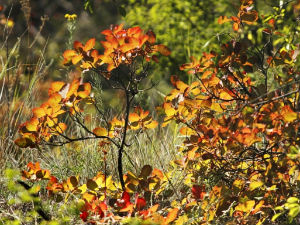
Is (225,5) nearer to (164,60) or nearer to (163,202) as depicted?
(164,60)

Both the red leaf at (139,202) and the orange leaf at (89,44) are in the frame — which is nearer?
the red leaf at (139,202)

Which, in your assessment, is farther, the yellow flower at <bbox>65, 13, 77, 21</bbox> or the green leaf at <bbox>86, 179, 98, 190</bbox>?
the yellow flower at <bbox>65, 13, 77, 21</bbox>

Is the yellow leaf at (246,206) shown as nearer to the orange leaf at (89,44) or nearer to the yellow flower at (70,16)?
the orange leaf at (89,44)

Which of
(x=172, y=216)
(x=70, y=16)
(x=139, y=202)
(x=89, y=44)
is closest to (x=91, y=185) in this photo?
(x=139, y=202)

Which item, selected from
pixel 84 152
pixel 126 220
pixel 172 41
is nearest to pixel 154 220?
pixel 126 220

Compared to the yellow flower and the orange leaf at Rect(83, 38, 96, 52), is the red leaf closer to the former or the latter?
the orange leaf at Rect(83, 38, 96, 52)

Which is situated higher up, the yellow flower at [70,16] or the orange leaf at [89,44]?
the yellow flower at [70,16]

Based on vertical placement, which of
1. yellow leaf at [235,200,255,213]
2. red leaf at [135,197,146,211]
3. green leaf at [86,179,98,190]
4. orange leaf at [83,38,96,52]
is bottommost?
yellow leaf at [235,200,255,213]

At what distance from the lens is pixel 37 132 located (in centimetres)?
236

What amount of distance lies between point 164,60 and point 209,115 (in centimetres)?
379

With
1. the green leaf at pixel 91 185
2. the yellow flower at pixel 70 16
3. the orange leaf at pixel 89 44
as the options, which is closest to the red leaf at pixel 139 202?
the green leaf at pixel 91 185

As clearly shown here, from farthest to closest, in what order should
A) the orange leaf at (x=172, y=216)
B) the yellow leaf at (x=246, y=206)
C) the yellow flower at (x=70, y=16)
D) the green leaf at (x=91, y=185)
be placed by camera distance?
the yellow flower at (x=70, y=16) < the green leaf at (x=91, y=185) < the yellow leaf at (x=246, y=206) < the orange leaf at (x=172, y=216)

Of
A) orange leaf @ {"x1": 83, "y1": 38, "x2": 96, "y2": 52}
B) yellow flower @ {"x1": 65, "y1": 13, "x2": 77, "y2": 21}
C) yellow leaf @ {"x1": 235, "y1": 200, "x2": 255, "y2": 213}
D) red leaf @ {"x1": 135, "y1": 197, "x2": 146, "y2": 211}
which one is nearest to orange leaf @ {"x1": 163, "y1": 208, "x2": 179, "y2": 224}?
red leaf @ {"x1": 135, "y1": 197, "x2": 146, "y2": 211}

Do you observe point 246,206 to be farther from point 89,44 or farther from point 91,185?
point 89,44
